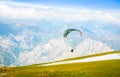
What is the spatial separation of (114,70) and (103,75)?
9.72ft

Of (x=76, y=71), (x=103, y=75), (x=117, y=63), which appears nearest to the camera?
(x=103, y=75)

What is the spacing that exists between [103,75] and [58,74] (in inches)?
260

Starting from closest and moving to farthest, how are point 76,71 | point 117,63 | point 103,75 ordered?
point 103,75 < point 76,71 < point 117,63

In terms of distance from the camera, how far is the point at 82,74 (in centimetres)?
3506

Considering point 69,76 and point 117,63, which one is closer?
point 69,76

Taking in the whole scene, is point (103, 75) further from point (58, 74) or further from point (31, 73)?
point (31, 73)

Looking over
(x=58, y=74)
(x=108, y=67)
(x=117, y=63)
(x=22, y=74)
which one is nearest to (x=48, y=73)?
(x=58, y=74)

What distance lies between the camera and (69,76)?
114 feet

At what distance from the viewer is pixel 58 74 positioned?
35625 mm

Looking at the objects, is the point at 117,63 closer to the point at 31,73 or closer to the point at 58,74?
the point at 58,74

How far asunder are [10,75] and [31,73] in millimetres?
3349

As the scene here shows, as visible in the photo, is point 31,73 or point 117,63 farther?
point 117,63

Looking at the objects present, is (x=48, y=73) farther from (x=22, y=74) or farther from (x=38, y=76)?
(x=22, y=74)

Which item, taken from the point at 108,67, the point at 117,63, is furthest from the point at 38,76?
the point at 117,63
